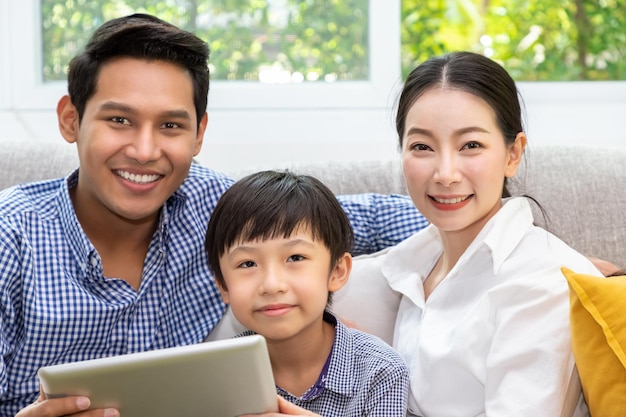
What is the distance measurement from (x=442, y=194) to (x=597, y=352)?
0.40 meters

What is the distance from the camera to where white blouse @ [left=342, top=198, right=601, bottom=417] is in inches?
55.6

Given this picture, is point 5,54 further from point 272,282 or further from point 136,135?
point 272,282

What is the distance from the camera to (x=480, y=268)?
5.33 feet

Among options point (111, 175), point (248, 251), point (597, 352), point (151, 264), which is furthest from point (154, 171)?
point (597, 352)

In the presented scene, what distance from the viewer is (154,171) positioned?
1.77 meters

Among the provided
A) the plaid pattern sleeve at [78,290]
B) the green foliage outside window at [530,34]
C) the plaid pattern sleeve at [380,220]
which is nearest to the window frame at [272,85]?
the green foliage outside window at [530,34]

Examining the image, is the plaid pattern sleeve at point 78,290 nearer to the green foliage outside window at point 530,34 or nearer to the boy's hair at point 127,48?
the boy's hair at point 127,48

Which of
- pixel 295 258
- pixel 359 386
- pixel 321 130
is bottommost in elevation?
pixel 359 386

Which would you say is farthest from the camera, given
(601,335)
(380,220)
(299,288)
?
(380,220)

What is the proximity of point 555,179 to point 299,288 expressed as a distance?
2.69 feet

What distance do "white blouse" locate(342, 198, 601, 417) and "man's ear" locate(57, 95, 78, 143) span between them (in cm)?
79

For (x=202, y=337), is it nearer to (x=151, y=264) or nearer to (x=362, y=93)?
(x=151, y=264)

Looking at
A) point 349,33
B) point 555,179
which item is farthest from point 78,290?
point 349,33

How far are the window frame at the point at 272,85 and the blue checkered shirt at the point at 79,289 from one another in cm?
86
